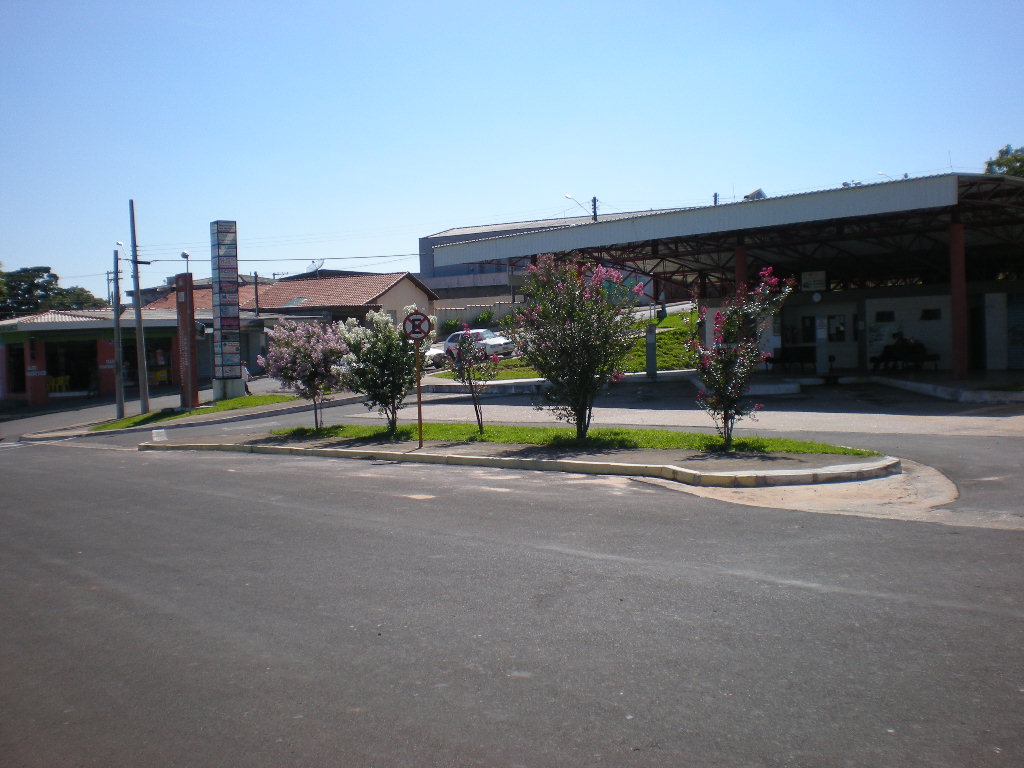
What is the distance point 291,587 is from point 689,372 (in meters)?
25.7

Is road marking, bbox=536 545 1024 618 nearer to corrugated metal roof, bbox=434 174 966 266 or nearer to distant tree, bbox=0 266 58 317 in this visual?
corrugated metal roof, bbox=434 174 966 266

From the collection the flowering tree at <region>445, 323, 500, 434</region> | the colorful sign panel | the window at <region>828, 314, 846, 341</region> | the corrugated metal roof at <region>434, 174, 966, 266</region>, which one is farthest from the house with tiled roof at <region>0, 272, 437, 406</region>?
the window at <region>828, 314, 846, 341</region>

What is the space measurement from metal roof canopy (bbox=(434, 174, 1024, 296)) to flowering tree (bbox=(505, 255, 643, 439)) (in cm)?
1074

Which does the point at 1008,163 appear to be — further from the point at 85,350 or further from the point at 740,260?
the point at 85,350

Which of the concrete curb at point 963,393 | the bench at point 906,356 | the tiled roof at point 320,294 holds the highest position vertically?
the tiled roof at point 320,294

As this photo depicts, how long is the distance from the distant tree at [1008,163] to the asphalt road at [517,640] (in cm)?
4209


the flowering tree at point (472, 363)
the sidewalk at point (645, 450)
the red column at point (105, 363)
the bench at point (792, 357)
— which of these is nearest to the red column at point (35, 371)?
the red column at point (105, 363)

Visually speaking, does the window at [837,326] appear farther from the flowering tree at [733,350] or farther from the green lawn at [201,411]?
the green lawn at [201,411]

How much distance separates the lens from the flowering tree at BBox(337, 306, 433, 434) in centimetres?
2042

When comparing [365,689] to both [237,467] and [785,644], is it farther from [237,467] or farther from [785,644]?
[237,467]

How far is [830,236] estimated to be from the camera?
30.7 metres

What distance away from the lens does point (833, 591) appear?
655 cm

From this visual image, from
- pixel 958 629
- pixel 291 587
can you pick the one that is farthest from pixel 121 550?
pixel 958 629

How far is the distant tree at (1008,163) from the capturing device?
45.1 metres
